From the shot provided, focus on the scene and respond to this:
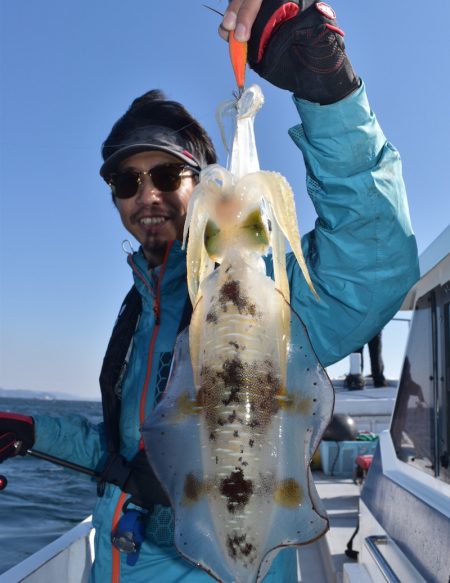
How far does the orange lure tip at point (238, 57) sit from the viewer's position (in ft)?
7.16

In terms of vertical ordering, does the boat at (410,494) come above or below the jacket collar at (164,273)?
below

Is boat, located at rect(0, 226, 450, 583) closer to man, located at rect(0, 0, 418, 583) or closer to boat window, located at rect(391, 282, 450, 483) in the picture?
boat window, located at rect(391, 282, 450, 483)

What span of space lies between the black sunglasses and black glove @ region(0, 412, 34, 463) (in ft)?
6.04

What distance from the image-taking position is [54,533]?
14945 mm

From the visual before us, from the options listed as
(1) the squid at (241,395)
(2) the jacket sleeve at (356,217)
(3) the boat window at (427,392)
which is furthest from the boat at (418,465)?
(1) the squid at (241,395)

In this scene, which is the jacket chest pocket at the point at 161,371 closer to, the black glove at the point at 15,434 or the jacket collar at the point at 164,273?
the jacket collar at the point at 164,273

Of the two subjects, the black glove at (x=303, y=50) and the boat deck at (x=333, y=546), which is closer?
the black glove at (x=303, y=50)

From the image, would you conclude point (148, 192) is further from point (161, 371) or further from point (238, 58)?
point (238, 58)

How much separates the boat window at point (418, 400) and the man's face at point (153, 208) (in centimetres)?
265

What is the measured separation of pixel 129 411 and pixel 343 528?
5.13m

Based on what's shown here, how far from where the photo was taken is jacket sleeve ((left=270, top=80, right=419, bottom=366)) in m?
2.42

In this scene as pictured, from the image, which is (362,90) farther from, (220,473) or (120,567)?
(120,567)

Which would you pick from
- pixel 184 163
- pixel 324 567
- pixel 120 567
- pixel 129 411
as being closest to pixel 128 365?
pixel 129 411

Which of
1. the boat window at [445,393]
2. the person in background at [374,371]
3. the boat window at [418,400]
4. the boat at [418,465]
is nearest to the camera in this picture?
the boat at [418,465]
